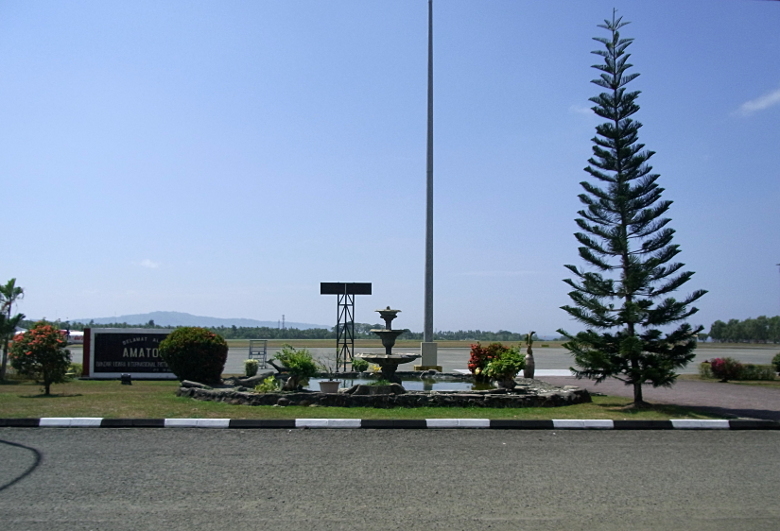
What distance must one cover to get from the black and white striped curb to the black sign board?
12.7 m

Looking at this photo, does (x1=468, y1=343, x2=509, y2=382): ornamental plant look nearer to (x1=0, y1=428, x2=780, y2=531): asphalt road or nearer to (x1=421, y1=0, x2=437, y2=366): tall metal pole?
(x1=421, y1=0, x2=437, y2=366): tall metal pole

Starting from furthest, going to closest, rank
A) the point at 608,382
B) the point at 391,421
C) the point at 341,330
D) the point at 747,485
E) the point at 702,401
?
the point at 341,330 < the point at 608,382 < the point at 702,401 < the point at 391,421 < the point at 747,485

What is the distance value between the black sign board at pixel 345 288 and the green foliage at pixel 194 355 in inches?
274

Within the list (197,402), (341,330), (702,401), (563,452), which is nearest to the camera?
(563,452)

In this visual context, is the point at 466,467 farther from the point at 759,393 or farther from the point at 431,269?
the point at 431,269

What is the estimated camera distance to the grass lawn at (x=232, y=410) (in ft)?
35.7

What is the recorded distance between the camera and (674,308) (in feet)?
43.8

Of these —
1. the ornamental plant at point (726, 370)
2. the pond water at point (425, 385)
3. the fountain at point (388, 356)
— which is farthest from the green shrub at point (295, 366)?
the ornamental plant at point (726, 370)

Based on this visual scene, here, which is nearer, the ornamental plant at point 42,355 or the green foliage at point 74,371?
the ornamental plant at point 42,355

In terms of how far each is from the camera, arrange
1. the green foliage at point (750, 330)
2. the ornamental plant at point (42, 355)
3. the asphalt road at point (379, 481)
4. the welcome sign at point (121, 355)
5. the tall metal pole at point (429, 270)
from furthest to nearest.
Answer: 1. the green foliage at point (750, 330)
2. the tall metal pole at point (429, 270)
3. the welcome sign at point (121, 355)
4. the ornamental plant at point (42, 355)
5. the asphalt road at point (379, 481)

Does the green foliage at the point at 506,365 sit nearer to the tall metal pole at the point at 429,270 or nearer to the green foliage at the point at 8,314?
the tall metal pole at the point at 429,270

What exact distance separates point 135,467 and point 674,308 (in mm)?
10771

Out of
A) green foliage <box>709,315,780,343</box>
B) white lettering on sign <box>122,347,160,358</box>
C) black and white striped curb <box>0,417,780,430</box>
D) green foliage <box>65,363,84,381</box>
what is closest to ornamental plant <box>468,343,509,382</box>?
black and white striped curb <box>0,417,780,430</box>

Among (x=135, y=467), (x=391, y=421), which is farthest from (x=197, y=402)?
(x=135, y=467)
